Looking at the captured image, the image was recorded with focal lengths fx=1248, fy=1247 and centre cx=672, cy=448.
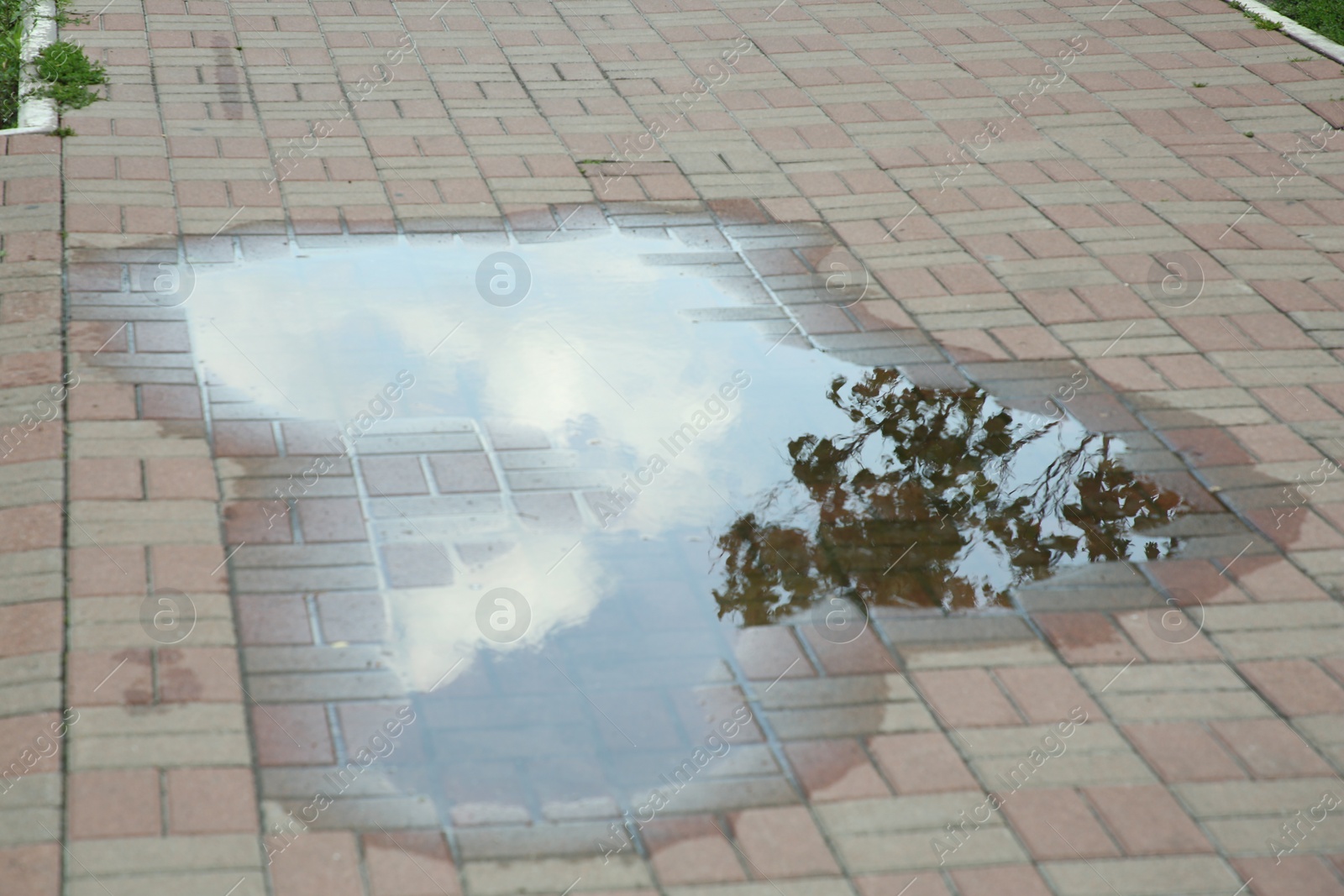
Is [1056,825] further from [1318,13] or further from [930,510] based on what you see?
[1318,13]

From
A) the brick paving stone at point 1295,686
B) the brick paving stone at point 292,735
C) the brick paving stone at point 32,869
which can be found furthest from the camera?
the brick paving stone at point 1295,686

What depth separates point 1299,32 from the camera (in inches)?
313

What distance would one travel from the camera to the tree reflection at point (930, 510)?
361 centimetres

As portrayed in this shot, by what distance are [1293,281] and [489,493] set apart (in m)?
3.65

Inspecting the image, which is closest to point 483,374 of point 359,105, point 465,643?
Result: point 465,643

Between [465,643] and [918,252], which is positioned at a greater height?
[918,252]

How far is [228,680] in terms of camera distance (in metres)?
3.09

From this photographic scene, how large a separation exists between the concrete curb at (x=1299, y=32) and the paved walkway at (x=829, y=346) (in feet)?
0.35

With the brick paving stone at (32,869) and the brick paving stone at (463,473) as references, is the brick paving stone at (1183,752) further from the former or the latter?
the brick paving stone at (32,869)

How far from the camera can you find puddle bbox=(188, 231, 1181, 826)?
3.10 metres

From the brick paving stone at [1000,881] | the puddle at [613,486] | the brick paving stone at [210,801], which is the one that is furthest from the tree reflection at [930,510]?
the brick paving stone at [210,801]

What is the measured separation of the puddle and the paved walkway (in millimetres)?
164

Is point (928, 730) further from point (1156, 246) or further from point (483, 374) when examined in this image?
point (1156, 246)

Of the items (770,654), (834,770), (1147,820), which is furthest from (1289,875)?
(770,654)
